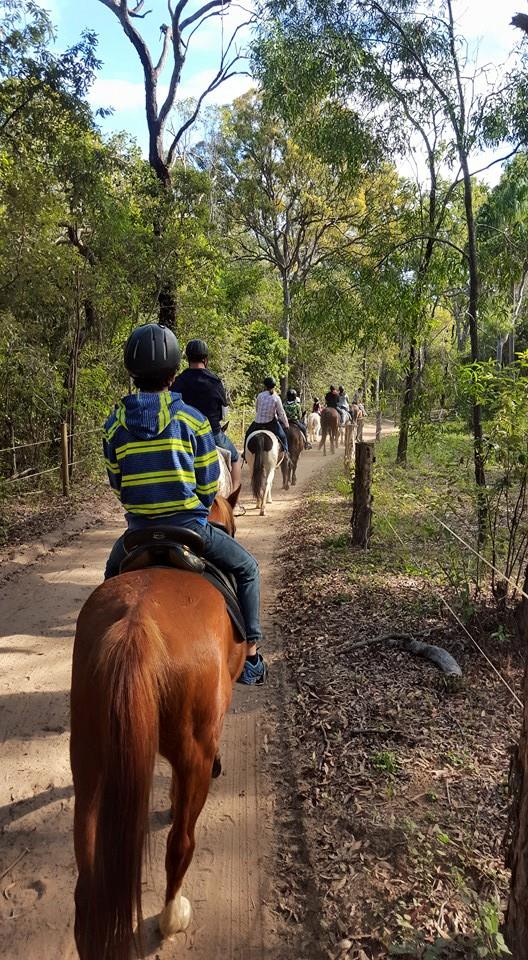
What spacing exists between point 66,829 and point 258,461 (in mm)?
8218

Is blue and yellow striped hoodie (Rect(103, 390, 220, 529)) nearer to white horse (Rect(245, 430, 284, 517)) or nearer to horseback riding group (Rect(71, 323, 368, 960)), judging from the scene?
horseback riding group (Rect(71, 323, 368, 960))


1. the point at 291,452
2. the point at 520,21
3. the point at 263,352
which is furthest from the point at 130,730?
the point at 263,352

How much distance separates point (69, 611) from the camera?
627cm

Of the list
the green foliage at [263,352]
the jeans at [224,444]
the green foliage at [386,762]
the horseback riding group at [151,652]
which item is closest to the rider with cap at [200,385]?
the jeans at [224,444]

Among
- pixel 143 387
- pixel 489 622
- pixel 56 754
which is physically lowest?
pixel 56 754

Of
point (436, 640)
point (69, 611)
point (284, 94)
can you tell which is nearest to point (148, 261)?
point (284, 94)

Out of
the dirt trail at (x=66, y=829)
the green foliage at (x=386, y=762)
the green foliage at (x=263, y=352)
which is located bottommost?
the dirt trail at (x=66, y=829)

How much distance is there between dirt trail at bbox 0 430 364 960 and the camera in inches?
104

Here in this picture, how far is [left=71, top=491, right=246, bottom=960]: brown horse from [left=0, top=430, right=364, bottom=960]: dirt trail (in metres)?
0.48

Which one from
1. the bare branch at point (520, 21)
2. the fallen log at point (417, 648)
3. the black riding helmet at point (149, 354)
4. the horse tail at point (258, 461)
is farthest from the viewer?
the horse tail at point (258, 461)

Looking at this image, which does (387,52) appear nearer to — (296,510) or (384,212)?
(384,212)

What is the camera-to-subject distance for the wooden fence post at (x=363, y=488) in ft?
25.6

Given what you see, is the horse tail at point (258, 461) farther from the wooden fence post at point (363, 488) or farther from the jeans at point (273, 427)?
the wooden fence post at point (363, 488)

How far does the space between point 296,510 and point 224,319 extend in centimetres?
802
